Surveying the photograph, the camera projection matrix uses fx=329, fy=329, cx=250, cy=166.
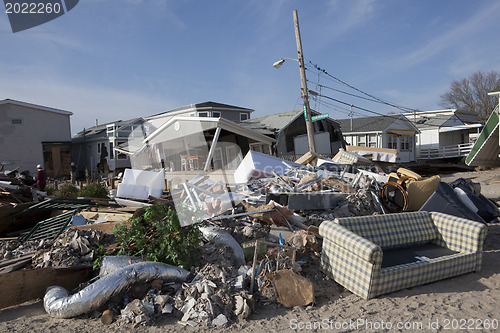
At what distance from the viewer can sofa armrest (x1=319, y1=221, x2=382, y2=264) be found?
3.71 metres

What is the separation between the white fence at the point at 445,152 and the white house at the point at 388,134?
1.61 meters

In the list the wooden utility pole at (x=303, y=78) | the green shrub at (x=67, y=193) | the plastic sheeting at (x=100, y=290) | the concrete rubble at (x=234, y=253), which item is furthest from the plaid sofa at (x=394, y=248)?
the green shrub at (x=67, y=193)

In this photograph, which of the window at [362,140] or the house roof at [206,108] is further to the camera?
the window at [362,140]

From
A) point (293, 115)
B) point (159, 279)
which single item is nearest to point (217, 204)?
point (159, 279)

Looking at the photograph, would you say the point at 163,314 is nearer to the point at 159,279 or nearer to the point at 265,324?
the point at 159,279

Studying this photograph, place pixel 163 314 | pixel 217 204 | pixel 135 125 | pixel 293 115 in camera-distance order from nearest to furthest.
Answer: pixel 163 314
pixel 217 204
pixel 293 115
pixel 135 125

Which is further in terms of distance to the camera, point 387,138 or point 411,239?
point 387,138

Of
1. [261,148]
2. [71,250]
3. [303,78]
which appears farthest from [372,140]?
[71,250]

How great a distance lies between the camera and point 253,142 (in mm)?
18000

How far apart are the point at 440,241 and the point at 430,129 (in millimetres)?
29162

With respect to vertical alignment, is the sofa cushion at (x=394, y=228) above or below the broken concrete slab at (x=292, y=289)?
above

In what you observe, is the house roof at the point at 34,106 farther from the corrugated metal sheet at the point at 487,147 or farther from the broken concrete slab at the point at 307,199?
the corrugated metal sheet at the point at 487,147

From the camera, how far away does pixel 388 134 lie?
2702 centimetres

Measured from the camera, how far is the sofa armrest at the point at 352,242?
3.71 metres
